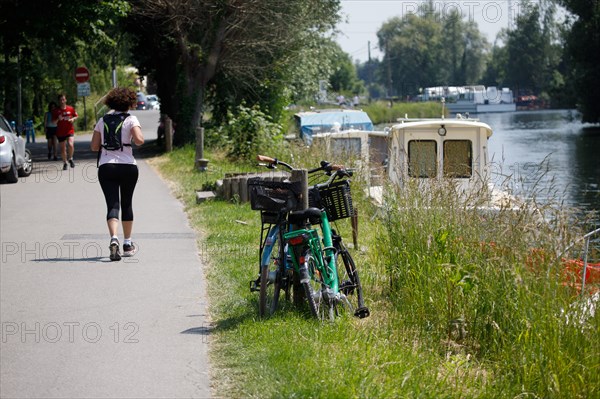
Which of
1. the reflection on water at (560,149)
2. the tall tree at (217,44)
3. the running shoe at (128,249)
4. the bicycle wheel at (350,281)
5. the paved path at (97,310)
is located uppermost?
the tall tree at (217,44)

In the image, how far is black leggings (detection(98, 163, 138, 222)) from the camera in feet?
37.5

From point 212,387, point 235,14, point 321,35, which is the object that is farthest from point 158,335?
point 321,35

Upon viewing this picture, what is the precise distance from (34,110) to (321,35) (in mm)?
21257

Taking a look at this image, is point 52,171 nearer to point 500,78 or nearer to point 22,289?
point 22,289

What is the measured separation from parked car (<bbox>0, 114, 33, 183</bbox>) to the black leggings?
1070 cm

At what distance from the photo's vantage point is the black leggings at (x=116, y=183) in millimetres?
11422

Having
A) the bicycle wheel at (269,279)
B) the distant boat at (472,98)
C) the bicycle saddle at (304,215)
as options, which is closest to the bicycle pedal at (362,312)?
the bicycle wheel at (269,279)

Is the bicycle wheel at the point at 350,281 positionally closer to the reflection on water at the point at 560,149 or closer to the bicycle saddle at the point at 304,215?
the bicycle saddle at the point at 304,215

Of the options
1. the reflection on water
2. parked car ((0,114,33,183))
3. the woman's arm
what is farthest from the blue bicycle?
the reflection on water

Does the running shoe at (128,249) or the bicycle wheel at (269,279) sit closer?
the bicycle wheel at (269,279)

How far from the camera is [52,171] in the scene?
25.0m

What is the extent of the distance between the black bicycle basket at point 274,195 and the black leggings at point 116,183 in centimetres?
363

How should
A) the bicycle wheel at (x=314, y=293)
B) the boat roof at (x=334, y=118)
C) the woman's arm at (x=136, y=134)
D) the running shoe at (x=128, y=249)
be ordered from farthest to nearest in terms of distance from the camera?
the boat roof at (x=334, y=118)
the running shoe at (x=128, y=249)
the woman's arm at (x=136, y=134)
the bicycle wheel at (x=314, y=293)

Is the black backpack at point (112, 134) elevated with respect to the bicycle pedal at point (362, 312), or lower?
elevated
